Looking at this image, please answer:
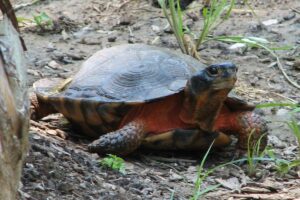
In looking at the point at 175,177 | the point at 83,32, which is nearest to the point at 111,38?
the point at 83,32

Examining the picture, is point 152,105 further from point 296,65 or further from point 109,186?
point 296,65

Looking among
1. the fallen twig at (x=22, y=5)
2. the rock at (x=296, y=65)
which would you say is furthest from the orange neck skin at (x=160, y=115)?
the fallen twig at (x=22, y=5)

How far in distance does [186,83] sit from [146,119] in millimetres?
314

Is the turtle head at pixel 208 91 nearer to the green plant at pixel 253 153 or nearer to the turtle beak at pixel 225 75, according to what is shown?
the turtle beak at pixel 225 75

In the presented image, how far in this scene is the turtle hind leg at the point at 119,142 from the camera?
4105 mm

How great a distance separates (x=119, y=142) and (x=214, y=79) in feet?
2.06

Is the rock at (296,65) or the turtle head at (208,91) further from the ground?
the turtle head at (208,91)

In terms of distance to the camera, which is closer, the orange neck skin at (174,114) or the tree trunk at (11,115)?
the tree trunk at (11,115)

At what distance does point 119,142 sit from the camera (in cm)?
412

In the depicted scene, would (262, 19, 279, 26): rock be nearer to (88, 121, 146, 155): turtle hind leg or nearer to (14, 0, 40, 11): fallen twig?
(14, 0, 40, 11): fallen twig

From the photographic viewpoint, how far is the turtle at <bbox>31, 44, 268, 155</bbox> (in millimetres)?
4191

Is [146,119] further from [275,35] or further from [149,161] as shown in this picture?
[275,35]

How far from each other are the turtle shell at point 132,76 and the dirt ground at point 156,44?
32 centimetres

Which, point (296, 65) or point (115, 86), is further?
point (296, 65)
